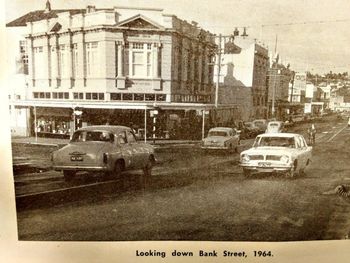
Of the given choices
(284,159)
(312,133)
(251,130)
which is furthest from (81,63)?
(312,133)

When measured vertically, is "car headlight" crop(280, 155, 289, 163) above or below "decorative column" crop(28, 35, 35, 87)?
below

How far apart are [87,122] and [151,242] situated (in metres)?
0.70

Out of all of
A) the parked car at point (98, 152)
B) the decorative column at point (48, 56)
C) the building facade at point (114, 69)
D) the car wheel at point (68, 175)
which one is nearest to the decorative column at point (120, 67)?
the building facade at point (114, 69)

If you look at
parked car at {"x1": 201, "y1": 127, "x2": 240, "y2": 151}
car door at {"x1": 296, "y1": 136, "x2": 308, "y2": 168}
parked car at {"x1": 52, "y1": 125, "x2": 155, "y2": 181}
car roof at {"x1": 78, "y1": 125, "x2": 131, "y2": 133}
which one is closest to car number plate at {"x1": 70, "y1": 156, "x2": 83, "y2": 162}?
parked car at {"x1": 52, "y1": 125, "x2": 155, "y2": 181}

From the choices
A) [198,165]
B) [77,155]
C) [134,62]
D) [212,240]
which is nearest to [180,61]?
[134,62]

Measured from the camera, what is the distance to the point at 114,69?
7.11 ft

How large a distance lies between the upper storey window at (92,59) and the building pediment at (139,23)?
178mm

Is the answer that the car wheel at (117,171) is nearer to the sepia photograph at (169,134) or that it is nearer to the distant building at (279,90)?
the sepia photograph at (169,134)

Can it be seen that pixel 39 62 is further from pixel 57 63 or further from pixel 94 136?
pixel 94 136

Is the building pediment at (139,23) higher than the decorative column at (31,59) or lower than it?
higher

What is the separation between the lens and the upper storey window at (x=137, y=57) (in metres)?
2.14

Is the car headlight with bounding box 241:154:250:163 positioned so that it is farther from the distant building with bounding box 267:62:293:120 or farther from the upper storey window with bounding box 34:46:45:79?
the upper storey window with bounding box 34:46:45:79

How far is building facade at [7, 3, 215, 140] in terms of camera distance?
2.11 meters

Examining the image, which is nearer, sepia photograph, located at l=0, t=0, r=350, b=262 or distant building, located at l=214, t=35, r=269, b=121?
sepia photograph, located at l=0, t=0, r=350, b=262
